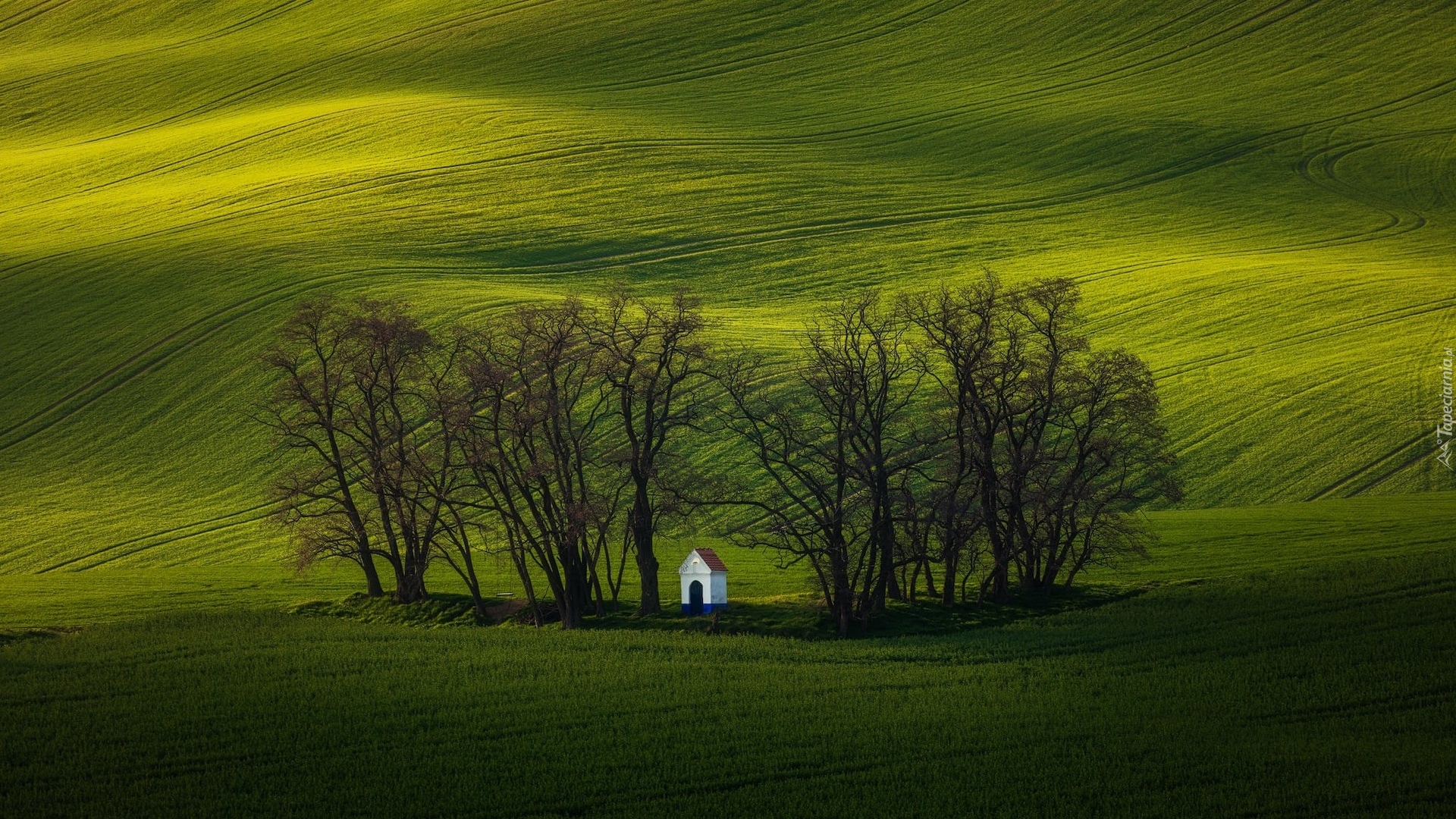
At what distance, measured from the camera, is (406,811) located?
719 inches

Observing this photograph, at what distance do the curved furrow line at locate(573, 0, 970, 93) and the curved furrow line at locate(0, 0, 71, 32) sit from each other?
2209 inches

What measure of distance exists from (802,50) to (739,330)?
47.2 metres

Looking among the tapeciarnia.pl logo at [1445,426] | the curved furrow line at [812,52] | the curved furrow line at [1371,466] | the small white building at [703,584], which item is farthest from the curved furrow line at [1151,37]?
the small white building at [703,584]

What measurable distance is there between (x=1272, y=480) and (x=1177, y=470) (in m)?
2.87

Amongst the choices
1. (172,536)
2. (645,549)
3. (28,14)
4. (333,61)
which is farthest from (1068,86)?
(28,14)

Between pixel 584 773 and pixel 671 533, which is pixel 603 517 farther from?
pixel 584 773

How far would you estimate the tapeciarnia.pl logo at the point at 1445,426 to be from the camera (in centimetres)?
4425

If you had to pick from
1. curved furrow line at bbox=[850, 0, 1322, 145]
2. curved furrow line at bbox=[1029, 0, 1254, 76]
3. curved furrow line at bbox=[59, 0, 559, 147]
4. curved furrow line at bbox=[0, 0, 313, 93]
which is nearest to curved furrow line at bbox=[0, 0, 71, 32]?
curved furrow line at bbox=[0, 0, 313, 93]

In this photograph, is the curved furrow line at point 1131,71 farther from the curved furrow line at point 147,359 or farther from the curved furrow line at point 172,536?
the curved furrow line at point 172,536

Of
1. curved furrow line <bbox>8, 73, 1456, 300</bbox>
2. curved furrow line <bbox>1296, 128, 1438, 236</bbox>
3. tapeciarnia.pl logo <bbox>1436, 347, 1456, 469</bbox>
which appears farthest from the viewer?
curved furrow line <bbox>1296, 128, 1438, 236</bbox>

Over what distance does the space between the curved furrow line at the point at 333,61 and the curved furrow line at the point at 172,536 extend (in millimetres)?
54038

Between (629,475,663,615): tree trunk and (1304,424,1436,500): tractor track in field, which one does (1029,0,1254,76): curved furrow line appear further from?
(629,475,663,615): tree trunk

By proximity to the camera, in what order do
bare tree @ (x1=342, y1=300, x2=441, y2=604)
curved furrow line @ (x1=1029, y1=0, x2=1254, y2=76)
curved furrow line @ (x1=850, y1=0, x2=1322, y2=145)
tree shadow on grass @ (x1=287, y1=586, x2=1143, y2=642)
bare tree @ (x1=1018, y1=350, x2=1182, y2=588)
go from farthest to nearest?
curved furrow line @ (x1=1029, y1=0, x2=1254, y2=76)
curved furrow line @ (x1=850, y1=0, x2=1322, y2=145)
bare tree @ (x1=342, y1=300, x2=441, y2=604)
bare tree @ (x1=1018, y1=350, x2=1182, y2=588)
tree shadow on grass @ (x1=287, y1=586, x2=1143, y2=642)

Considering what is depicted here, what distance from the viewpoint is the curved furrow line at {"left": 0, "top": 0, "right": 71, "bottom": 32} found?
118500mm
